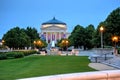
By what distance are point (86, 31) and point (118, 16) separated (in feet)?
122

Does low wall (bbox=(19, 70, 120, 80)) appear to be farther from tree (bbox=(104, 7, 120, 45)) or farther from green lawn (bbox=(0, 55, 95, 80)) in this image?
tree (bbox=(104, 7, 120, 45))

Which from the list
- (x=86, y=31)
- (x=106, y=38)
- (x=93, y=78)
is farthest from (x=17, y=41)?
(x=93, y=78)

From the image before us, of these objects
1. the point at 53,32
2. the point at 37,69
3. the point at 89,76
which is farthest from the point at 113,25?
the point at 53,32

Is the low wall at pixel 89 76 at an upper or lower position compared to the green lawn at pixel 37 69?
upper

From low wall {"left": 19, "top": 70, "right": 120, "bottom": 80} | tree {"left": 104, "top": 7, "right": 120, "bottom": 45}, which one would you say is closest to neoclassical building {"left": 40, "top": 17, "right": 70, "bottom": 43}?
tree {"left": 104, "top": 7, "right": 120, "bottom": 45}

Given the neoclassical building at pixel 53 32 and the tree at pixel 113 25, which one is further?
the neoclassical building at pixel 53 32

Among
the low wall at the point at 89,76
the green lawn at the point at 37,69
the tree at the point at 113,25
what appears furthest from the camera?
the tree at the point at 113,25

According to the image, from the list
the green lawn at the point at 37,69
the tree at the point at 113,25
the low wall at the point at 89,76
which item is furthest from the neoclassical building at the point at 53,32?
the low wall at the point at 89,76

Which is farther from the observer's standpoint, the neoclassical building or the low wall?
the neoclassical building

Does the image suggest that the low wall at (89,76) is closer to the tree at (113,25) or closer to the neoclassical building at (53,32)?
the tree at (113,25)

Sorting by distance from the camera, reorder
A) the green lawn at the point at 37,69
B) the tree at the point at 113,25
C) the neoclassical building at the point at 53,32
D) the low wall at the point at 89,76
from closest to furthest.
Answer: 1. the low wall at the point at 89,76
2. the green lawn at the point at 37,69
3. the tree at the point at 113,25
4. the neoclassical building at the point at 53,32

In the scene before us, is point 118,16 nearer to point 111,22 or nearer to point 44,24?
point 111,22

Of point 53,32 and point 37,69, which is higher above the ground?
point 53,32

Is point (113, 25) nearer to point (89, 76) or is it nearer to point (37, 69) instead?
point (37, 69)
